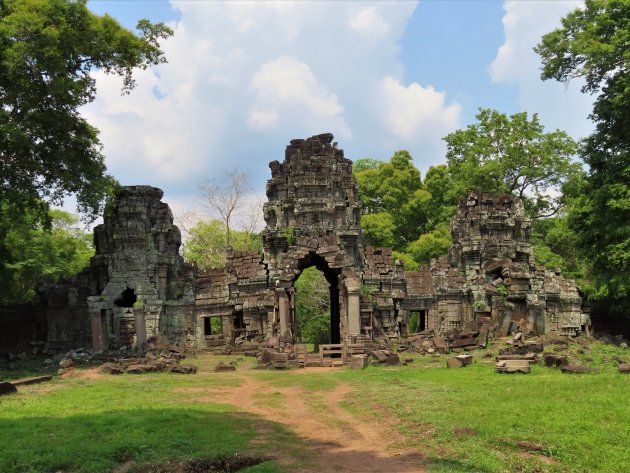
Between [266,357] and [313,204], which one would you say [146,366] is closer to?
[266,357]

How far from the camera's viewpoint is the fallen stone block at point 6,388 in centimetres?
1324

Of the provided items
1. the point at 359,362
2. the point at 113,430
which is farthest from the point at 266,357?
the point at 113,430

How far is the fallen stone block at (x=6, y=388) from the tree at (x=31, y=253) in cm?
960

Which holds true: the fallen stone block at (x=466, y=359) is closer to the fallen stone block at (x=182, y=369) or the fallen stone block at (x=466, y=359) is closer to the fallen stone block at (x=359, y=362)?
A: the fallen stone block at (x=359, y=362)

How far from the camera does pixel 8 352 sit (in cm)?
A: 2602

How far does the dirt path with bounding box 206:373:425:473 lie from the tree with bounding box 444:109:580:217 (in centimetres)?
2558

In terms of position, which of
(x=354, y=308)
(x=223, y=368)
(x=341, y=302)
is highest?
(x=341, y=302)

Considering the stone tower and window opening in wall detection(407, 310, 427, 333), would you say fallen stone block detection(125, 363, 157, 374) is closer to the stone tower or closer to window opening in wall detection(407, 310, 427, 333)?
the stone tower

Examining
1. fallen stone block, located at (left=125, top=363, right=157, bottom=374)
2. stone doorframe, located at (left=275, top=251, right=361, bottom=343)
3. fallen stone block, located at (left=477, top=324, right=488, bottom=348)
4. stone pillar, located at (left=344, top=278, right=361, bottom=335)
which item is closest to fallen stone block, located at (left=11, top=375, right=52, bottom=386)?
fallen stone block, located at (left=125, top=363, right=157, bottom=374)

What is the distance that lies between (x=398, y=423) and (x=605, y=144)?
17817 millimetres

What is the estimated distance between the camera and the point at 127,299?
89.4 ft

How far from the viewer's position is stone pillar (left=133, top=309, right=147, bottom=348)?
24.9m

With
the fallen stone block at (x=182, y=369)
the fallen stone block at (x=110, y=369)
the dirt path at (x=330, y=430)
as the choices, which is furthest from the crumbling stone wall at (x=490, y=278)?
the fallen stone block at (x=110, y=369)

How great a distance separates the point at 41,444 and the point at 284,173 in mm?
21699
